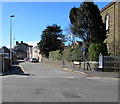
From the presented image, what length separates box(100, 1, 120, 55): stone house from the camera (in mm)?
27942

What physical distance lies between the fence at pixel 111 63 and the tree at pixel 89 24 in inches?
218

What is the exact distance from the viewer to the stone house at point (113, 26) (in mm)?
27942

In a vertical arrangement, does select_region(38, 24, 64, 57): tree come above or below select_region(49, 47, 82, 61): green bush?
above

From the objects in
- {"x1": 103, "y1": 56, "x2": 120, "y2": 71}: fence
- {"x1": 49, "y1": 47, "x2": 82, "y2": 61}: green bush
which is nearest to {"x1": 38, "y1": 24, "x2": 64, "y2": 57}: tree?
{"x1": 49, "y1": 47, "x2": 82, "y2": 61}: green bush

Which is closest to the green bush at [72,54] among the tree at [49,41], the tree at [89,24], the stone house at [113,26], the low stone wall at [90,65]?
the tree at [89,24]

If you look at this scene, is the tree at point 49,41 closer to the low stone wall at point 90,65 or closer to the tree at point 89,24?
the tree at point 89,24

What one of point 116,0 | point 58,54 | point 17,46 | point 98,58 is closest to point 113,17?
point 116,0

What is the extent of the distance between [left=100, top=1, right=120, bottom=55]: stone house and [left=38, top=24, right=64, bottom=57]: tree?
26719 millimetres

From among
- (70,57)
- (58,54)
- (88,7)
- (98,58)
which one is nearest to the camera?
(98,58)

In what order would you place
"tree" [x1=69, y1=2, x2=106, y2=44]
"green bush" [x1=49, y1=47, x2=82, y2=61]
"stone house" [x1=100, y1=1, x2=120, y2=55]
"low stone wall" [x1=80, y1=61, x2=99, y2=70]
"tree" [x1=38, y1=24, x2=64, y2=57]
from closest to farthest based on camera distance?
"low stone wall" [x1=80, y1=61, x2=99, y2=70], "stone house" [x1=100, y1=1, x2=120, y2=55], "tree" [x1=69, y1=2, x2=106, y2=44], "green bush" [x1=49, y1=47, x2=82, y2=61], "tree" [x1=38, y1=24, x2=64, y2=57]

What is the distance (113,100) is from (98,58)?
17.1 m

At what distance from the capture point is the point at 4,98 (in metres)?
8.27

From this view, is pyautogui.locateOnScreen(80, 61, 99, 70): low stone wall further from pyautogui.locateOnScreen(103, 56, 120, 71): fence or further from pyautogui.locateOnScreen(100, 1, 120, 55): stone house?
pyautogui.locateOnScreen(100, 1, 120, 55): stone house

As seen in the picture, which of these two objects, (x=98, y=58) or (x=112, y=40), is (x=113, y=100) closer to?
(x=98, y=58)
